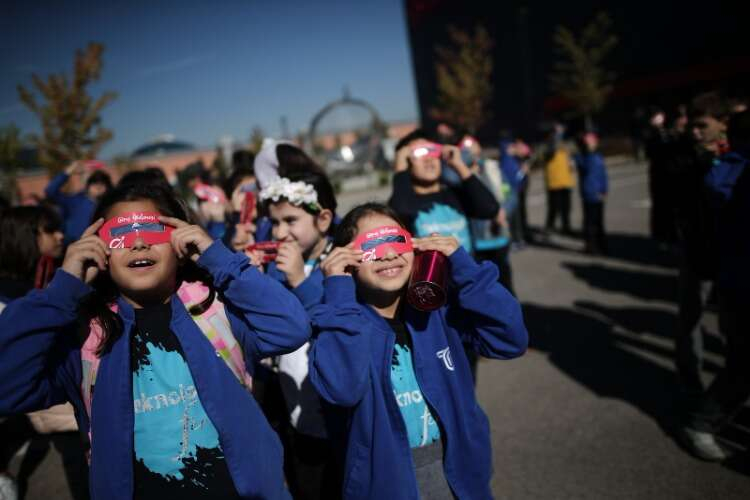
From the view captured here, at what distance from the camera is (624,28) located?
25.6 metres

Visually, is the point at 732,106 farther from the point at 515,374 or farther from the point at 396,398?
the point at 396,398

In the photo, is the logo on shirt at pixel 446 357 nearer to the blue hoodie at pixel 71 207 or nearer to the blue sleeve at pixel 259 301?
the blue sleeve at pixel 259 301

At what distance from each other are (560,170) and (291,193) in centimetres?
766

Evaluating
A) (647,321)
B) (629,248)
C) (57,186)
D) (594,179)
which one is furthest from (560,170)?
(57,186)

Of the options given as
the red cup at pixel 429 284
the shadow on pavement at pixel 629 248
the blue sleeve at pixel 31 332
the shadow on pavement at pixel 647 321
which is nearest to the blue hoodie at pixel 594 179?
the shadow on pavement at pixel 629 248

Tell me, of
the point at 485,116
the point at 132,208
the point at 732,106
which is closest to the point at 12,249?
the point at 132,208

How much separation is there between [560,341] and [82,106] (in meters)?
15.2

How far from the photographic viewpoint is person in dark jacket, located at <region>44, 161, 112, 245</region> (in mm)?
5449

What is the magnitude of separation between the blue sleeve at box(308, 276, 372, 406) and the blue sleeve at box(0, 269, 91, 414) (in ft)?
2.66

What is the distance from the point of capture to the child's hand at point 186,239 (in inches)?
62.9

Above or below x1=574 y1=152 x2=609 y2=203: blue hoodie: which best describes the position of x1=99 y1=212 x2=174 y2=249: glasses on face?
above

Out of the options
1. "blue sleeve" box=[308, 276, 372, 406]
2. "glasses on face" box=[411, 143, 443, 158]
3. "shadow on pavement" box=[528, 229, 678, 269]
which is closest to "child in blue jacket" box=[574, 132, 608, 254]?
"shadow on pavement" box=[528, 229, 678, 269]

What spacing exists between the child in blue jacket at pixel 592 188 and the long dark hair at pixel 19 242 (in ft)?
Answer: 23.9

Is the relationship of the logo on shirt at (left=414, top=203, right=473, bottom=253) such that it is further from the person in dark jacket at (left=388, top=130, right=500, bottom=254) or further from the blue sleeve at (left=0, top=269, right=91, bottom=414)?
the blue sleeve at (left=0, top=269, right=91, bottom=414)
